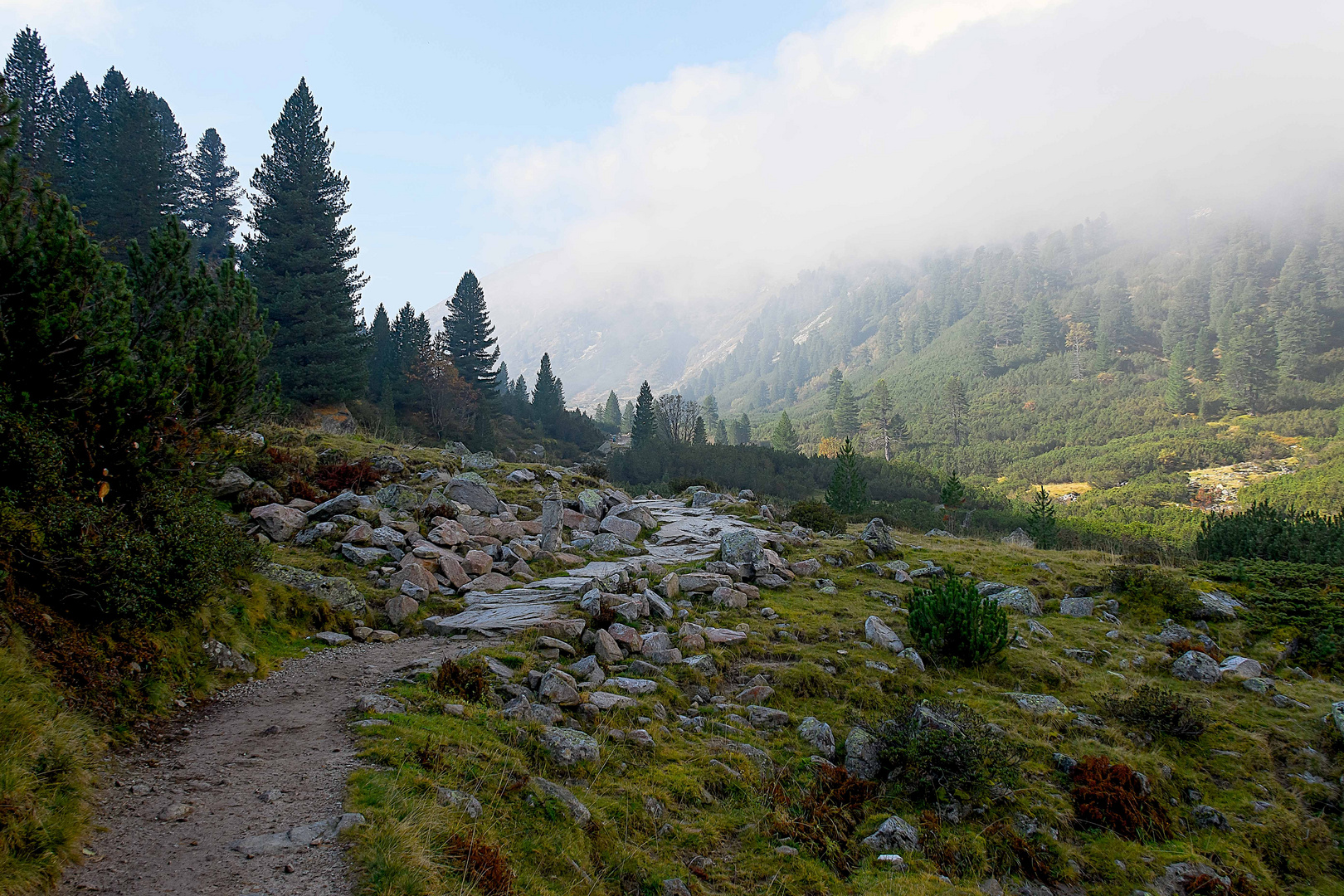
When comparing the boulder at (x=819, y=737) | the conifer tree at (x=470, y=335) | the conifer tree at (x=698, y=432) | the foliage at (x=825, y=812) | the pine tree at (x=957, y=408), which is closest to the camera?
the foliage at (x=825, y=812)

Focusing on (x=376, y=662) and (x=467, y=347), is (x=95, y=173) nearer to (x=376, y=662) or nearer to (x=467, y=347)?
(x=467, y=347)

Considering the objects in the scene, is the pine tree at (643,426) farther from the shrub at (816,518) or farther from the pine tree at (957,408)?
the pine tree at (957,408)

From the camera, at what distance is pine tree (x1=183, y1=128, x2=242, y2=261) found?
53.6 meters

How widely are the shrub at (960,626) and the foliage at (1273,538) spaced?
13.1 metres

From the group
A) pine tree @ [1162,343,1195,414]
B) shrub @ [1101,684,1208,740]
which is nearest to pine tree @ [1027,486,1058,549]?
shrub @ [1101,684,1208,740]

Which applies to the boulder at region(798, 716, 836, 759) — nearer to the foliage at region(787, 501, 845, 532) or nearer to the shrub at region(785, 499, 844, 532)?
the foliage at region(787, 501, 845, 532)

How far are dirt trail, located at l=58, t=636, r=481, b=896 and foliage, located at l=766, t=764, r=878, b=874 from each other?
3.87 meters

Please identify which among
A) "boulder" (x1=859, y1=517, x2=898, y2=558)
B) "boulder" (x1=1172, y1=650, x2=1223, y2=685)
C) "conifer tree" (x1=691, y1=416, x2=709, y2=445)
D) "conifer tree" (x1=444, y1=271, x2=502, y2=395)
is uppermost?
"conifer tree" (x1=444, y1=271, x2=502, y2=395)

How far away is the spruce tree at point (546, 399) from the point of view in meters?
68.1

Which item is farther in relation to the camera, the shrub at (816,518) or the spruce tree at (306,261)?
the spruce tree at (306,261)

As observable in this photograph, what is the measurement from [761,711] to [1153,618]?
10.2 m

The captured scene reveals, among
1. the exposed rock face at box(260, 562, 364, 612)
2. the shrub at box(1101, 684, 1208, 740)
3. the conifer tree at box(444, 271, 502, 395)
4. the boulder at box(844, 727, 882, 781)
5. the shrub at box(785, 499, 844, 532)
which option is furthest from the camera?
the conifer tree at box(444, 271, 502, 395)

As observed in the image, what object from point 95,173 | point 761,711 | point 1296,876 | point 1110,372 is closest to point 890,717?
point 761,711

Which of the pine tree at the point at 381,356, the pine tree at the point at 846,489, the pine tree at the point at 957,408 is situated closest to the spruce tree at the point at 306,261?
the pine tree at the point at 381,356
